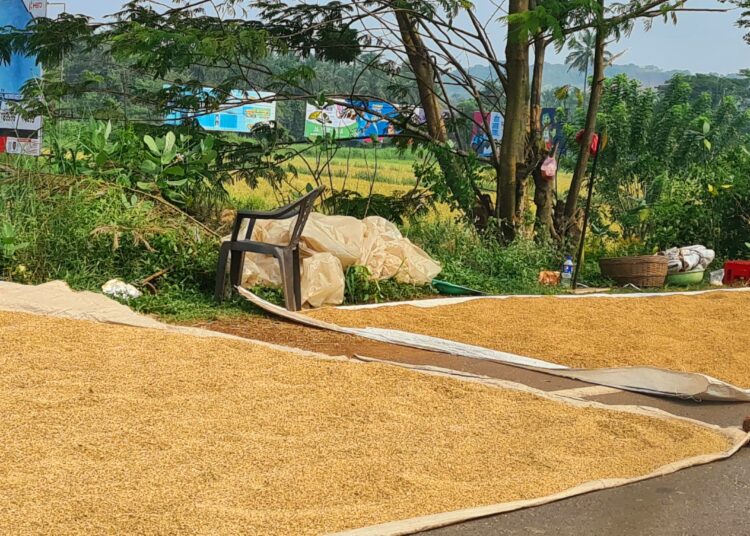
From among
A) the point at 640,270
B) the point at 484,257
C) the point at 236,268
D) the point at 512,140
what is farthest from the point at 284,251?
the point at 512,140

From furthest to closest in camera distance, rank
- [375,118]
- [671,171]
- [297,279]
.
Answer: [671,171] → [375,118] → [297,279]

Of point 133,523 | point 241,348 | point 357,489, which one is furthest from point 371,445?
point 241,348

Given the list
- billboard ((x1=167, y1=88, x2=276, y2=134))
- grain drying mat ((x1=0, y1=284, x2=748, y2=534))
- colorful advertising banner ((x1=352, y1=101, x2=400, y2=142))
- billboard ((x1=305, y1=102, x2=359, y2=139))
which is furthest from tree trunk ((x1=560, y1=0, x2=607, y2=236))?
grain drying mat ((x1=0, y1=284, x2=748, y2=534))

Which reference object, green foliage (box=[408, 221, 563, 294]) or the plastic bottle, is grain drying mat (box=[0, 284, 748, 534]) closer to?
green foliage (box=[408, 221, 563, 294])

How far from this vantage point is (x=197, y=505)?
93.7 inches

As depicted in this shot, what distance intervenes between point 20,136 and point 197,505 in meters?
7.22

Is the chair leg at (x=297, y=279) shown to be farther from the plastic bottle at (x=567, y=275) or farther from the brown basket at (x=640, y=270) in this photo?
the brown basket at (x=640, y=270)

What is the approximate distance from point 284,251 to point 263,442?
8.97 feet

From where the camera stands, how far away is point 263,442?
9.68ft

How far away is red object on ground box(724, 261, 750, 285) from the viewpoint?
845 cm

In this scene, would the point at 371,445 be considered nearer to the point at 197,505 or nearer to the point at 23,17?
the point at 197,505

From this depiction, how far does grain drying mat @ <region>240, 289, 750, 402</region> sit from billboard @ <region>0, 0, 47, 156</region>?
13.0ft

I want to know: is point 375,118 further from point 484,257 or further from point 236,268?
point 236,268

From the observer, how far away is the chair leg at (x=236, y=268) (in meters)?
5.79
